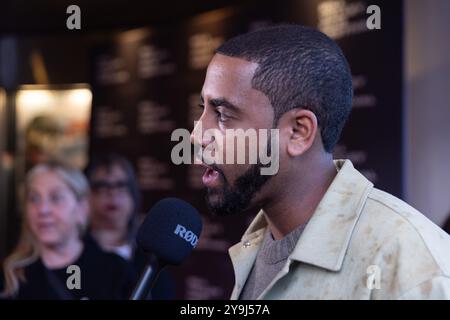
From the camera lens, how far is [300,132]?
1.15 m

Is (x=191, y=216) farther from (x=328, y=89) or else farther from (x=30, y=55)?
(x=30, y=55)

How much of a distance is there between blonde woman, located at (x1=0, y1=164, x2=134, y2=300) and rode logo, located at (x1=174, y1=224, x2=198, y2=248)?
130 centimetres

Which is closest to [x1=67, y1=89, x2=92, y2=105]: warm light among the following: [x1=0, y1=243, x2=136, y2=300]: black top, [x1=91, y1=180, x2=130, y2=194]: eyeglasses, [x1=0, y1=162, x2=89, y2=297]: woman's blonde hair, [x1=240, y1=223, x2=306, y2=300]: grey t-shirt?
[x1=91, y1=180, x2=130, y2=194]: eyeglasses

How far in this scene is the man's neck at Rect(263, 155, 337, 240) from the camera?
116cm

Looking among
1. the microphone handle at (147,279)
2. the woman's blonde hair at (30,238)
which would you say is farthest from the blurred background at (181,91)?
the microphone handle at (147,279)

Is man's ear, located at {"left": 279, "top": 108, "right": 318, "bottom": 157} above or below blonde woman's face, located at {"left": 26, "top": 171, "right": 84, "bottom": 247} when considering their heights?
above

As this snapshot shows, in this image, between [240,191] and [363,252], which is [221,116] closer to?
[240,191]

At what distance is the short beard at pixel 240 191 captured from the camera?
116 centimetres

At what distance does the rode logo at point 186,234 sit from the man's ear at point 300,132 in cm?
23

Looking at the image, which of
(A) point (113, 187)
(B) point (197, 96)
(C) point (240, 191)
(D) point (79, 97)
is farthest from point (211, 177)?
(D) point (79, 97)

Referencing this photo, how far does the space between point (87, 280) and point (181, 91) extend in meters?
1.52

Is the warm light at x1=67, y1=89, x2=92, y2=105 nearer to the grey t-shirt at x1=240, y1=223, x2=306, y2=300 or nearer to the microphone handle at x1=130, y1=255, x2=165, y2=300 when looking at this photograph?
the grey t-shirt at x1=240, y1=223, x2=306, y2=300

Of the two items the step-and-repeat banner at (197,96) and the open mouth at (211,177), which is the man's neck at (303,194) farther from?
the step-and-repeat banner at (197,96)
